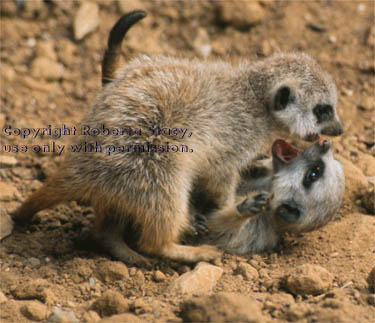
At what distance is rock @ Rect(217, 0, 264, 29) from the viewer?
17.3 ft

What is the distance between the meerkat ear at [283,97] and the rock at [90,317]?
5.82ft

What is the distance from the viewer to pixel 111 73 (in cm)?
360

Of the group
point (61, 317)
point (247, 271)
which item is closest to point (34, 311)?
point (61, 317)

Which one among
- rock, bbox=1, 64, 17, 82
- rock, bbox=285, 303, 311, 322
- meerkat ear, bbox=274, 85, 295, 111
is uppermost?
rock, bbox=1, 64, 17, 82

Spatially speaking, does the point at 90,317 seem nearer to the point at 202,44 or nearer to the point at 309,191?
the point at 309,191

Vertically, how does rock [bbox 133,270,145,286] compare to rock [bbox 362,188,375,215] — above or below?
below

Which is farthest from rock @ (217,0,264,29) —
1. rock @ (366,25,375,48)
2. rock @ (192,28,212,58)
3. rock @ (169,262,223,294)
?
rock @ (169,262,223,294)

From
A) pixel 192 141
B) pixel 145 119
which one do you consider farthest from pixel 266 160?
pixel 145 119

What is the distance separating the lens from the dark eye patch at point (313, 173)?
3428 millimetres

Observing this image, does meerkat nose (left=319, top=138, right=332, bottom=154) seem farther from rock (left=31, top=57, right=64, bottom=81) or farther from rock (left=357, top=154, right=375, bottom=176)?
rock (left=31, top=57, right=64, bottom=81)

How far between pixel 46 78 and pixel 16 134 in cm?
75

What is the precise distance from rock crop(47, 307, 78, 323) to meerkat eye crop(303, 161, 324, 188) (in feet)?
5.69

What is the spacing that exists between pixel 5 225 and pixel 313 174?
6.79 ft

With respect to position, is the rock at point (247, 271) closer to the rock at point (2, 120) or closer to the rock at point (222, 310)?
the rock at point (222, 310)
